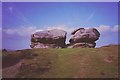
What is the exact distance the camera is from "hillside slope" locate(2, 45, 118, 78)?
8.21m

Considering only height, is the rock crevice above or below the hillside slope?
above

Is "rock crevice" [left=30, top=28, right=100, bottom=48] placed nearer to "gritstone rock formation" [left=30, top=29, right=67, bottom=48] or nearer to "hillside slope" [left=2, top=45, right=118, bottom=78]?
"gritstone rock formation" [left=30, top=29, right=67, bottom=48]

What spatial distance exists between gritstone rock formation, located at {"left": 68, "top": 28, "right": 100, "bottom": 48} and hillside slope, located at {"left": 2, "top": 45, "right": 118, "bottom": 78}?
26.8 inches

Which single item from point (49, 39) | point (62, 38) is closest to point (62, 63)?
point (62, 38)

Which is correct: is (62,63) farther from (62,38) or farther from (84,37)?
(84,37)

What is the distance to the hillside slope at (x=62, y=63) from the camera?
26.9 ft

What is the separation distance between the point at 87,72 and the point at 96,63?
525 millimetres

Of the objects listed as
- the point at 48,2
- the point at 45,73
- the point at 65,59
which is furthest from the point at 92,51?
the point at 48,2

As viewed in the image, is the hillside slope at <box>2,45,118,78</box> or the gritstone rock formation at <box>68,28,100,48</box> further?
the gritstone rock formation at <box>68,28,100,48</box>

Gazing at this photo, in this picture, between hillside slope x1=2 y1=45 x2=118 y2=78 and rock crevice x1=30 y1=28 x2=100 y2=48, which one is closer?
hillside slope x1=2 y1=45 x2=118 y2=78

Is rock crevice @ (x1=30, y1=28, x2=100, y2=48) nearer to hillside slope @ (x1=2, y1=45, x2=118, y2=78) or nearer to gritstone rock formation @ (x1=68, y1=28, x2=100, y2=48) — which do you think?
gritstone rock formation @ (x1=68, y1=28, x2=100, y2=48)

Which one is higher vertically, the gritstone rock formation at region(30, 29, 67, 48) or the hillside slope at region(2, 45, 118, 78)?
the gritstone rock formation at region(30, 29, 67, 48)

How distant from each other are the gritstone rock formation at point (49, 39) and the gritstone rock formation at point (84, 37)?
0.44 metres

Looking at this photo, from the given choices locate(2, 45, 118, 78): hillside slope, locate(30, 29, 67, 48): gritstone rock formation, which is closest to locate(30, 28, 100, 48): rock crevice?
locate(30, 29, 67, 48): gritstone rock formation
